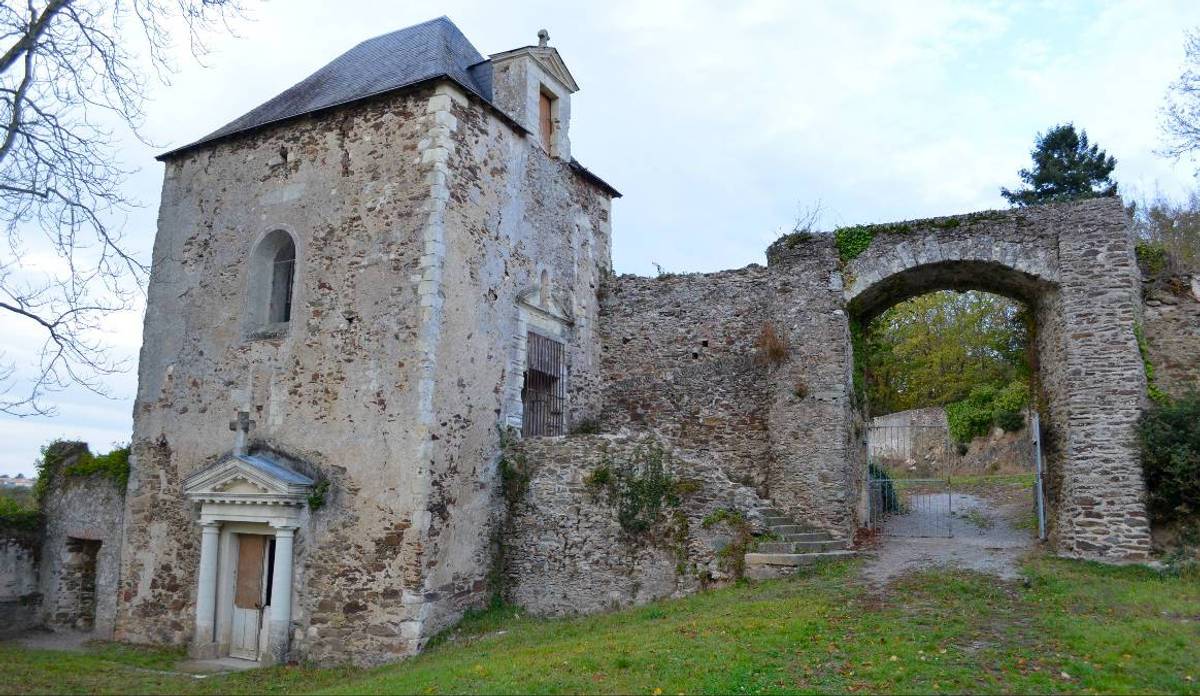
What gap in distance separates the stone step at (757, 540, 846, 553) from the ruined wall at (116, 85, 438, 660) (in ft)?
14.5

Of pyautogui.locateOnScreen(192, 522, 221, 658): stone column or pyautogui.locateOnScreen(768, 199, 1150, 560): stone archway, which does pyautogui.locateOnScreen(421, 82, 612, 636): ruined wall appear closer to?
pyautogui.locateOnScreen(192, 522, 221, 658): stone column

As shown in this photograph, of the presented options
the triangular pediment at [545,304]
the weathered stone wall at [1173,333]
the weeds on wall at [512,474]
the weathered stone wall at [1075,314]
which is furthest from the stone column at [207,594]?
the weathered stone wall at [1173,333]

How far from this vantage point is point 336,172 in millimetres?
11719

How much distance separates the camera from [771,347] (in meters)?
13.0

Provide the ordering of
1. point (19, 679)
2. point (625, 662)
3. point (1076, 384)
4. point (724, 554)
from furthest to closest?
1. point (1076, 384)
2. point (724, 554)
3. point (19, 679)
4. point (625, 662)

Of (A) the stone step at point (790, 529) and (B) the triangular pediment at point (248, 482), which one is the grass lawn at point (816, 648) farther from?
(B) the triangular pediment at point (248, 482)

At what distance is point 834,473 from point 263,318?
875 centimetres

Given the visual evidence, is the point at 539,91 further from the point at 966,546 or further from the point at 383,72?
the point at 966,546

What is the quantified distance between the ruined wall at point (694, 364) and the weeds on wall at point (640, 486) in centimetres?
241

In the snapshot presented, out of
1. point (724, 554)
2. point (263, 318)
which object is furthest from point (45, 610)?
point (724, 554)

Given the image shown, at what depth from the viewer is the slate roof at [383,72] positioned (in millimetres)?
11938

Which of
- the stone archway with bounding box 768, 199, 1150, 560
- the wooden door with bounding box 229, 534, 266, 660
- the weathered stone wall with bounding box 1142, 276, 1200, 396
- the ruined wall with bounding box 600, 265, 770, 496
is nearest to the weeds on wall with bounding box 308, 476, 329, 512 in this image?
the wooden door with bounding box 229, 534, 266, 660

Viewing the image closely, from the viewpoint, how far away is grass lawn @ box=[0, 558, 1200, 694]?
6.73m

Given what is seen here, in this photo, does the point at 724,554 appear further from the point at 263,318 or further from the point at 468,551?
the point at 263,318
